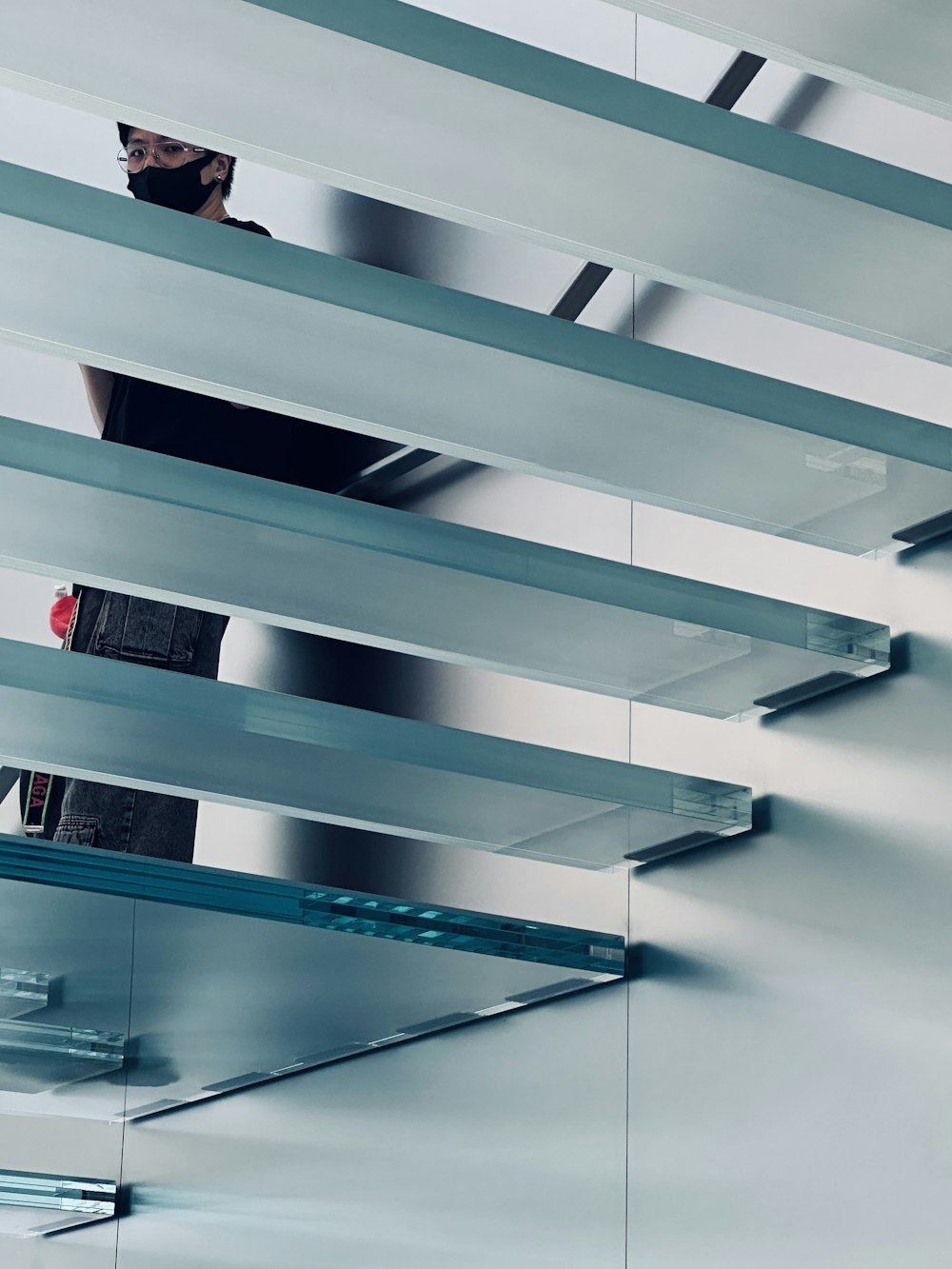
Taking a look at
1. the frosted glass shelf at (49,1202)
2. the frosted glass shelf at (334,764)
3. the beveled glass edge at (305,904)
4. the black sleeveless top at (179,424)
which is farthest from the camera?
the frosted glass shelf at (49,1202)

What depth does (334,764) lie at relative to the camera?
2297 millimetres

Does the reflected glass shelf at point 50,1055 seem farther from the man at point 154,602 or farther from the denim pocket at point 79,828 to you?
the denim pocket at point 79,828

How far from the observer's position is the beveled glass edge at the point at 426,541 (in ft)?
5.97

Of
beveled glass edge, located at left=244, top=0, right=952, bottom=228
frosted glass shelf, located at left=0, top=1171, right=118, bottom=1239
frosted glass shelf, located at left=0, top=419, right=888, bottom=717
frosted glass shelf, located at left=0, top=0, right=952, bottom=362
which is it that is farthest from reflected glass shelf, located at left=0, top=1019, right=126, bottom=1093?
beveled glass edge, located at left=244, top=0, right=952, bottom=228

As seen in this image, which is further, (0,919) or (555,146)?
(0,919)

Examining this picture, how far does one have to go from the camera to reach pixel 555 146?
1587 mm

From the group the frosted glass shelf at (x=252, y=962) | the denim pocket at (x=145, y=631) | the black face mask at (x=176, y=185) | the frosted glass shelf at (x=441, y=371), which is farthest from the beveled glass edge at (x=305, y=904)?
the black face mask at (x=176, y=185)

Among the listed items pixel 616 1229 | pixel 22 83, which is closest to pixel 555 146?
pixel 22 83

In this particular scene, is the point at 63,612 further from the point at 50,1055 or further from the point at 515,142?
the point at 515,142

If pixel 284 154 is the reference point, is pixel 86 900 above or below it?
below

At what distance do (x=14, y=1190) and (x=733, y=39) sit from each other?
2684 millimetres

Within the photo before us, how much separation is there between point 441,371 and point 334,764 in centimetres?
66

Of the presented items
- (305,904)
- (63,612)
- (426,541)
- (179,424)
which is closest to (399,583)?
(426,541)

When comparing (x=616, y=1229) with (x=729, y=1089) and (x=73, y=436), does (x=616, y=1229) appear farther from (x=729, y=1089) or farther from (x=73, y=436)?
(x=73, y=436)
